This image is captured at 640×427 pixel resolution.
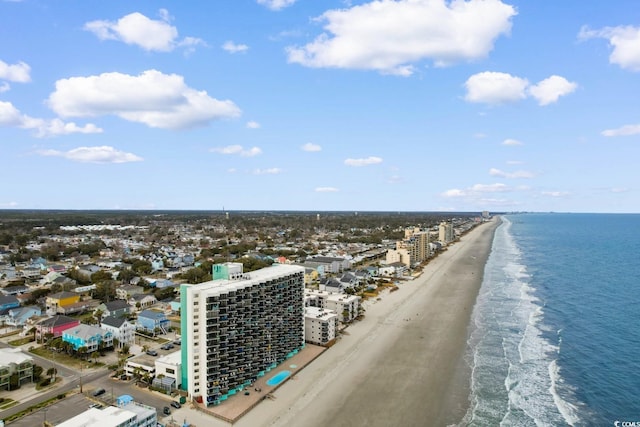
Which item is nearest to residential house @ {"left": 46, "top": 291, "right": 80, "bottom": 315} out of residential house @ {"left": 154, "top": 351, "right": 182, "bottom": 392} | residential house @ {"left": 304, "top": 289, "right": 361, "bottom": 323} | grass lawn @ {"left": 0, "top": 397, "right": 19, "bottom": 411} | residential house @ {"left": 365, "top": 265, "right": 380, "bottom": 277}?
grass lawn @ {"left": 0, "top": 397, "right": 19, "bottom": 411}

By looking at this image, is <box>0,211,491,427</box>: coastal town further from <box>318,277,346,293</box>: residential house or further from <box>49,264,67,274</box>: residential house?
<box>49,264,67,274</box>: residential house

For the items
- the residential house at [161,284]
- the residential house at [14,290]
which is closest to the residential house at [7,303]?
the residential house at [14,290]

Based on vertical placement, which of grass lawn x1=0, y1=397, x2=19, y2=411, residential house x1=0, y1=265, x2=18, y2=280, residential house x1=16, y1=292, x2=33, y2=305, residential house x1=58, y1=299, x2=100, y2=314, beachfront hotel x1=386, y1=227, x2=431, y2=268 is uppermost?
beachfront hotel x1=386, y1=227, x2=431, y2=268

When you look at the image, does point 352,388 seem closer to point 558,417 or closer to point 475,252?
point 558,417

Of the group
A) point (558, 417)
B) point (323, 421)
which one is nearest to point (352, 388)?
point (323, 421)

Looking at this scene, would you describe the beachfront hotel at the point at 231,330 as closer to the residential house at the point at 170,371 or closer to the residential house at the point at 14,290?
the residential house at the point at 170,371

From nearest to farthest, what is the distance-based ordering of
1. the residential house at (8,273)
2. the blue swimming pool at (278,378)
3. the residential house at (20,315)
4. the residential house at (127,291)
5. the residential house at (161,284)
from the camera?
1. the blue swimming pool at (278,378)
2. the residential house at (20,315)
3. the residential house at (127,291)
4. the residential house at (161,284)
5. the residential house at (8,273)

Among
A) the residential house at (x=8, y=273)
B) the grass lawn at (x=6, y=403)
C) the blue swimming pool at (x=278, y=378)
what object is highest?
the residential house at (x=8, y=273)
